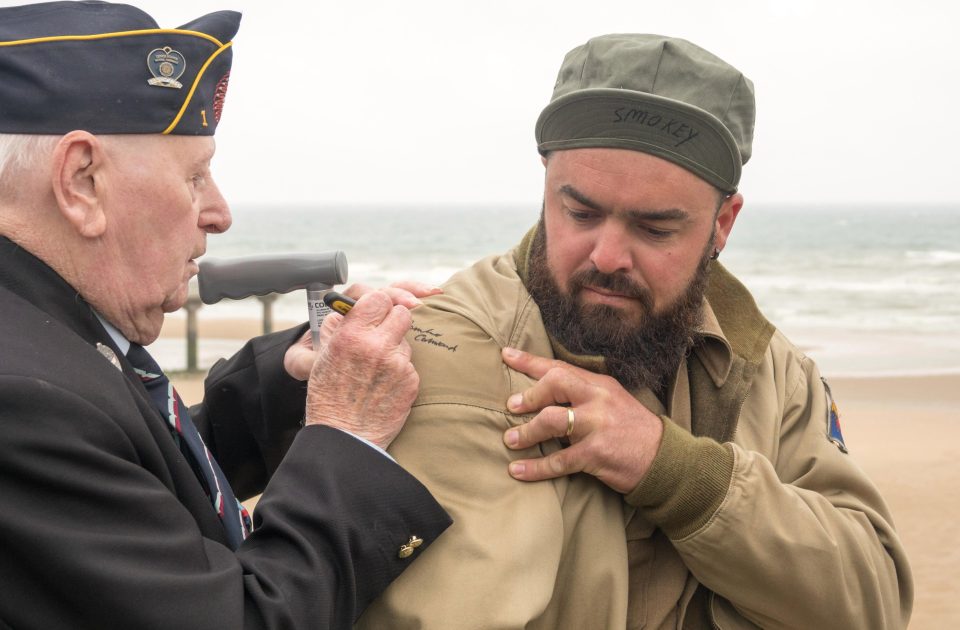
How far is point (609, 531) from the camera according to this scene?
2.06 metres

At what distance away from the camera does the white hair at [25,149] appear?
178 centimetres

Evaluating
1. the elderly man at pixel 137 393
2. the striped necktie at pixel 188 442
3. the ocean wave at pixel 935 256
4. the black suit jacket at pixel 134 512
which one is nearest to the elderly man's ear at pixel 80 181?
the elderly man at pixel 137 393

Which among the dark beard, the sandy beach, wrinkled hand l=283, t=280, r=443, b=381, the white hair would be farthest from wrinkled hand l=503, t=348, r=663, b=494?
the sandy beach

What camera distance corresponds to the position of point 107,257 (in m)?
1.89

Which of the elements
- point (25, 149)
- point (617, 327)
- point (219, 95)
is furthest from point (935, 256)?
point (25, 149)

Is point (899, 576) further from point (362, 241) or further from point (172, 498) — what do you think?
point (362, 241)

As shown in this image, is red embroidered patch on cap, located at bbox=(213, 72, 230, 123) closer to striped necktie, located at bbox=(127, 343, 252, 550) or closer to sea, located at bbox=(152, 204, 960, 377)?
sea, located at bbox=(152, 204, 960, 377)

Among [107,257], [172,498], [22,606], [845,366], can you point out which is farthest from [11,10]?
[845,366]

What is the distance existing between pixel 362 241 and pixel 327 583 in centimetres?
4769

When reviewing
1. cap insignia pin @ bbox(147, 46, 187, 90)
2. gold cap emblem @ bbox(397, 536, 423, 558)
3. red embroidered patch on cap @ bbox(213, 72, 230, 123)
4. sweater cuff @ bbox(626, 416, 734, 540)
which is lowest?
gold cap emblem @ bbox(397, 536, 423, 558)

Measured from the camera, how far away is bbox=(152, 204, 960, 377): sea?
47.7ft

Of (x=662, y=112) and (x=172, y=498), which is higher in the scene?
(x=662, y=112)

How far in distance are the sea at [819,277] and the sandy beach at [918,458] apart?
1.34 meters

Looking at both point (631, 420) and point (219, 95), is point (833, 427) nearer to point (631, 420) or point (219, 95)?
point (631, 420)
